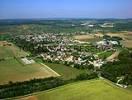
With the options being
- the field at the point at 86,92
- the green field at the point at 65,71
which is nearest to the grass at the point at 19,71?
the green field at the point at 65,71

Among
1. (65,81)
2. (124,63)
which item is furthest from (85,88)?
(124,63)

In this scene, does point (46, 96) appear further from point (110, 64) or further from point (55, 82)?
point (110, 64)

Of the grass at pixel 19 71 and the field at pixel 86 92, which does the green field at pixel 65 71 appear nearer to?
the grass at pixel 19 71

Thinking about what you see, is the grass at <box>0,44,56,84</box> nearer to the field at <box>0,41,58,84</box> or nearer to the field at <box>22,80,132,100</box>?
the field at <box>0,41,58,84</box>

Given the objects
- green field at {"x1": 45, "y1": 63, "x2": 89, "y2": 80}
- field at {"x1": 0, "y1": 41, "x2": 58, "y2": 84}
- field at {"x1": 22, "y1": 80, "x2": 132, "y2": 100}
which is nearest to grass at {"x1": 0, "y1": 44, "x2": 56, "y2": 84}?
field at {"x1": 0, "y1": 41, "x2": 58, "y2": 84}

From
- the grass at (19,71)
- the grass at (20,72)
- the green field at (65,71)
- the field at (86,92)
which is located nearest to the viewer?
the field at (86,92)

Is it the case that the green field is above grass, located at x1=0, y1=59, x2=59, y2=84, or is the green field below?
below
